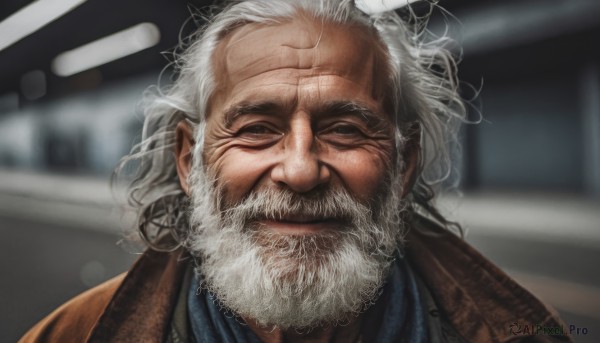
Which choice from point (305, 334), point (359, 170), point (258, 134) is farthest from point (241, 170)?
point (305, 334)

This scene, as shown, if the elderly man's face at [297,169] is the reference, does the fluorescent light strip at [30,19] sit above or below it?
above

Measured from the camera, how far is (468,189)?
24.6 ft

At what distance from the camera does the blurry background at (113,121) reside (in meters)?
1.60

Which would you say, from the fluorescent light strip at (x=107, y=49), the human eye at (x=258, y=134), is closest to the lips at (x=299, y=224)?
the human eye at (x=258, y=134)

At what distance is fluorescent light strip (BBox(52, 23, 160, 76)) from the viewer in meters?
1.68

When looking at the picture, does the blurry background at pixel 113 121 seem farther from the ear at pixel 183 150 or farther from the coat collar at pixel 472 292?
the coat collar at pixel 472 292

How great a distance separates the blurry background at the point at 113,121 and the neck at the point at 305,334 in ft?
2.20

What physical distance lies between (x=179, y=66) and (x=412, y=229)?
3.15 ft

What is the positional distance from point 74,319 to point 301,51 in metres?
0.99

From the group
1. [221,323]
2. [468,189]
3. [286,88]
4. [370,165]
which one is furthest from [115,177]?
[468,189]

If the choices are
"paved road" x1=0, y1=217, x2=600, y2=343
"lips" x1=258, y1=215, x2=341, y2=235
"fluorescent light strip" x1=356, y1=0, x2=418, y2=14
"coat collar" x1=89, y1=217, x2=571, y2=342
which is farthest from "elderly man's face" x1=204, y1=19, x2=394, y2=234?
"paved road" x1=0, y1=217, x2=600, y2=343

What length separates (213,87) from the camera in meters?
1.42

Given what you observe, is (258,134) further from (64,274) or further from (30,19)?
(64,274)

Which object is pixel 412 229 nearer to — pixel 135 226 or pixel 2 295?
pixel 135 226
